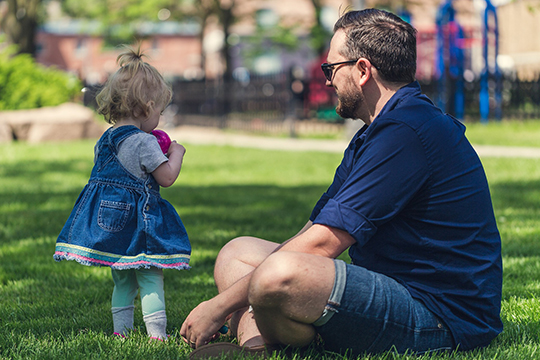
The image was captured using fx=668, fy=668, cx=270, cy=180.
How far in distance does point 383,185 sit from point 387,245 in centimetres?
29

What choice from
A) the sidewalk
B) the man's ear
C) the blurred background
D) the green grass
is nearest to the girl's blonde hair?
the man's ear

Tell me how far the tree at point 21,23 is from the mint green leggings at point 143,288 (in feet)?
58.5

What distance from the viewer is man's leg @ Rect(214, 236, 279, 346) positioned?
2.91m

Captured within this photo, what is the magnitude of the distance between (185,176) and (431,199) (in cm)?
705

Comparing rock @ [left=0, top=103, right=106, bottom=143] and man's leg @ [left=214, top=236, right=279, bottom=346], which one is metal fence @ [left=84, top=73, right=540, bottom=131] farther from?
man's leg @ [left=214, top=236, right=279, bottom=346]

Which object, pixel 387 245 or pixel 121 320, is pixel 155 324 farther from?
pixel 387 245

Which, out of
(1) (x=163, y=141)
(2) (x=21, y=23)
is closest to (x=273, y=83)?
(2) (x=21, y=23)

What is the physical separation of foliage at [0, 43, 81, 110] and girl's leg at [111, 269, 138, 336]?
13480 mm

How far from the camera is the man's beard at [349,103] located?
2.64m

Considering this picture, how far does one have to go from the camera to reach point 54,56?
2552 inches

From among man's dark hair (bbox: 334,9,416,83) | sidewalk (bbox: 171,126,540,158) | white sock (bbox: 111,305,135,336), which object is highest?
man's dark hair (bbox: 334,9,416,83)

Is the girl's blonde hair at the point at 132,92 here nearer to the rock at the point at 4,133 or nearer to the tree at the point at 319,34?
the rock at the point at 4,133

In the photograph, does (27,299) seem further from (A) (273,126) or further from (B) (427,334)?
(A) (273,126)

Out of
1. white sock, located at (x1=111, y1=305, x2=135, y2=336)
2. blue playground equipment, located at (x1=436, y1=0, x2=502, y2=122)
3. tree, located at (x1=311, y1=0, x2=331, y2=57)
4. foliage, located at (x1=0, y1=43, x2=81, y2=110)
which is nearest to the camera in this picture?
white sock, located at (x1=111, y1=305, x2=135, y2=336)
